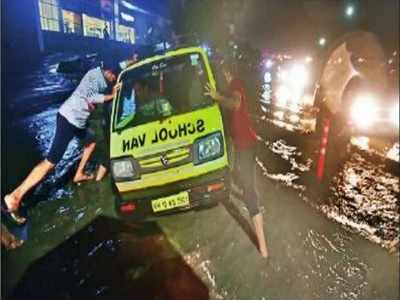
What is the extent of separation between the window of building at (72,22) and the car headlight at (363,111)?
4.12 meters

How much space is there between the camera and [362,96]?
21.3ft

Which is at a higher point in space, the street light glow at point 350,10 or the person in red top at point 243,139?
the street light glow at point 350,10

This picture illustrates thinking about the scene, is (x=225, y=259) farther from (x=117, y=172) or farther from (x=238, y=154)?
(x=117, y=172)

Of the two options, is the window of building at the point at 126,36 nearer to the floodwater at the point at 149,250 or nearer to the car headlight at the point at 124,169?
the floodwater at the point at 149,250

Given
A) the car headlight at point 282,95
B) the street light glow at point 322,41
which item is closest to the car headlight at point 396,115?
the street light glow at point 322,41

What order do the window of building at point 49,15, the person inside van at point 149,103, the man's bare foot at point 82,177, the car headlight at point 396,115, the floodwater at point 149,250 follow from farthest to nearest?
the car headlight at point 396,115 → the man's bare foot at point 82,177 → the person inside van at point 149,103 → the floodwater at point 149,250 → the window of building at point 49,15

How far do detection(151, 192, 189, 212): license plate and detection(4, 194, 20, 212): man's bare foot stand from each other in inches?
52.3

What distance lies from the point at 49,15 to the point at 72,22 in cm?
22

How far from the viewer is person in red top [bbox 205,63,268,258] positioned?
409cm

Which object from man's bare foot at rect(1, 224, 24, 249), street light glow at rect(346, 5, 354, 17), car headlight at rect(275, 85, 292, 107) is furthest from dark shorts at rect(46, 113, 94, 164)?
street light glow at rect(346, 5, 354, 17)

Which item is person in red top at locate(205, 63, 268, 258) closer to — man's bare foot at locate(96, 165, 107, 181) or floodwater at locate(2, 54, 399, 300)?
floodwater at locate(2, 54, 399, 300)

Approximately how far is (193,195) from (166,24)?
179cm

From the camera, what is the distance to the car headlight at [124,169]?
13.7 feet

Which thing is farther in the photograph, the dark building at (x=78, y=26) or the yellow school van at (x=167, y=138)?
the yellow school van at (x=167, y=138)
